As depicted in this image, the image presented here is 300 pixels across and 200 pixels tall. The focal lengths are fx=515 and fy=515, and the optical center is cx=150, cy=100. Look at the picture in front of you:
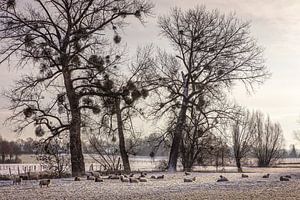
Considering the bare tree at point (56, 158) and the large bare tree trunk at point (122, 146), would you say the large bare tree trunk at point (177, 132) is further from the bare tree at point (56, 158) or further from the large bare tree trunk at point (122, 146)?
the bare tree at point (56, 158)

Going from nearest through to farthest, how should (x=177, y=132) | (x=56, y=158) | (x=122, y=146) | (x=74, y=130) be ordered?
(x=74, y=130), (x=56, y=158), (x=177, y=132), (x=122, y=146)

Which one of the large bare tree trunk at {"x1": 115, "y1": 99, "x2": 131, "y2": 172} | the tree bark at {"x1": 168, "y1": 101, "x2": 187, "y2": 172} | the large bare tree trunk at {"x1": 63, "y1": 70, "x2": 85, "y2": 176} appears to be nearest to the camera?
the large bare tree trunk at {"x1": 63, "y1": 70, "x2": 85, "y2": 176}

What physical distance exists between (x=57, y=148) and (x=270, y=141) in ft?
155

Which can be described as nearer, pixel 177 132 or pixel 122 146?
pixel 177 132

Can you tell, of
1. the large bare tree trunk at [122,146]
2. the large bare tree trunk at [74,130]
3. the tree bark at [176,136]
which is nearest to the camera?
the large bare tree trunk at [74,130]

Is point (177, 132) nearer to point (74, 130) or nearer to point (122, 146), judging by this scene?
point (122, 146)

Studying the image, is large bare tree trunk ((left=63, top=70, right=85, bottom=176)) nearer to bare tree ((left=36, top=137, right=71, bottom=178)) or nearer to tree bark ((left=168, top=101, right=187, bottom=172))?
bare tree ((left=36, top=137, right=71, bottom=178))

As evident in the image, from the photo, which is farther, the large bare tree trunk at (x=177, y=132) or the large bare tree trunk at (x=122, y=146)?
the large bare tree trunk at (x=122, y=146)

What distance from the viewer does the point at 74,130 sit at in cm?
2877

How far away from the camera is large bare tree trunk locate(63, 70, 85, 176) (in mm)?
28828

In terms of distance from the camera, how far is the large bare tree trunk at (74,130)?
28.8m

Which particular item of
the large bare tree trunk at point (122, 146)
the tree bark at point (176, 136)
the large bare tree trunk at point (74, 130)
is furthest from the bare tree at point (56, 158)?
the tree bark at point (176, 136)

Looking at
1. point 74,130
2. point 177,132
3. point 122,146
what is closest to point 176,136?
point 177,132

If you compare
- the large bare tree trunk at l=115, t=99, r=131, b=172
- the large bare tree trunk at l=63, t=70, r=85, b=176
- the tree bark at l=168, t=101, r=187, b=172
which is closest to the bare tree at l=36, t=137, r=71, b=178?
the large bare tree trunk at l=63, t=70, r=85, b=176
